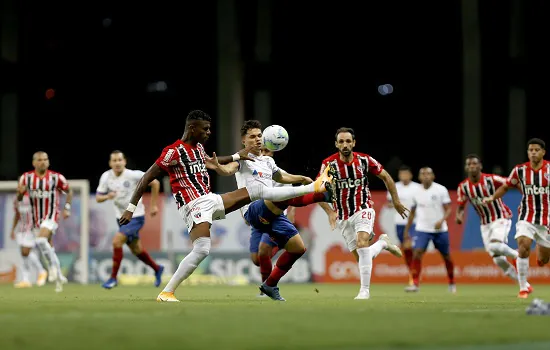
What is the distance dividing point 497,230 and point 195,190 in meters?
7.12

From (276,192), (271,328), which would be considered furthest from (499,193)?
(271,328)

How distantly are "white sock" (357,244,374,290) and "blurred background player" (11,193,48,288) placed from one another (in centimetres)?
867

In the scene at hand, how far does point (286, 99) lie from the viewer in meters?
32.9

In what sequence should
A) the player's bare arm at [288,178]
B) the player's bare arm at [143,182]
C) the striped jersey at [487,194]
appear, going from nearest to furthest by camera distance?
the player's bare arm at [143,182], the player's bare arm at [288,178], the striped jersey at [487,194]

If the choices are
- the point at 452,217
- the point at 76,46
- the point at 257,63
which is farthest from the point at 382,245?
the point at 76,46

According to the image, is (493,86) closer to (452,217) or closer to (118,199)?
(452,217)

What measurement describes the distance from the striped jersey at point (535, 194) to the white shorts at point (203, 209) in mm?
5366

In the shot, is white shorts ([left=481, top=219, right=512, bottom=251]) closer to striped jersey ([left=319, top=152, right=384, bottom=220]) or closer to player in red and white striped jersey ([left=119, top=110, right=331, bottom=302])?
striped jersey ([left=319, top=152, right=384, bottom=220])

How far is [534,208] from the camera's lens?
45.3ft

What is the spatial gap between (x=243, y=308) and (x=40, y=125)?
26832 millimetres

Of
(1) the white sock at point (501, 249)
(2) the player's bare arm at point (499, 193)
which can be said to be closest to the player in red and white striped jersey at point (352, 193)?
(2) the player's bare arm at point (499, 193)

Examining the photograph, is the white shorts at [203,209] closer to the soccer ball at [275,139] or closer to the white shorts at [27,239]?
the soccer ball at [275,139]

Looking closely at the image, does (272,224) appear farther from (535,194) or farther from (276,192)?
(535,194)

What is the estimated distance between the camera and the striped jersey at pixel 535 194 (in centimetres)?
1377
